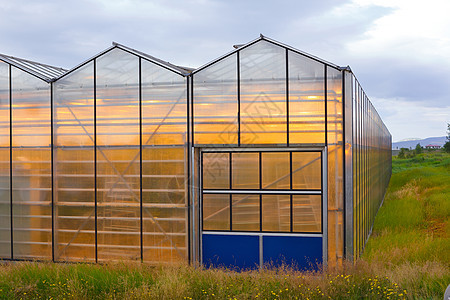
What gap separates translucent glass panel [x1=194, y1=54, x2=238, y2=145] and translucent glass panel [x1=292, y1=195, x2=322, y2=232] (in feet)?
6.76

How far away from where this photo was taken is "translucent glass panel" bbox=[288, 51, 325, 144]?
10406mm

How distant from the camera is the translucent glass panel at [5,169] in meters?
12.2

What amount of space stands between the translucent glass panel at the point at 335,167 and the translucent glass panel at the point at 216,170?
95.6 inches

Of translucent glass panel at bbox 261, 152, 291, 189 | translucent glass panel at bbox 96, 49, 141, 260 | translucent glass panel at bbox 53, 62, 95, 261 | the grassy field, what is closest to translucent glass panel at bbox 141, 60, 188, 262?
translucent glass panel at bbox 96, 49, 141, 260

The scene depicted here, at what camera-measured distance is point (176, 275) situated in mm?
8688

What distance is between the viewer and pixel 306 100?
1052 cm

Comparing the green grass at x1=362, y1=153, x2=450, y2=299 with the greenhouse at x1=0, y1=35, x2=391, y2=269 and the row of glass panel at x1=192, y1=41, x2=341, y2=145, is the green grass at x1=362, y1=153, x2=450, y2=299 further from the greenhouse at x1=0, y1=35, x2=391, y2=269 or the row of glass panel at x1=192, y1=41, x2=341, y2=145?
the row of glass panel at x1=192, y1=41, x2=341, y2=145

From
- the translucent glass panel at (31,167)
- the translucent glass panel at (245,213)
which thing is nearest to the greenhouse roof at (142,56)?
the translucent glass panel at (31,167)

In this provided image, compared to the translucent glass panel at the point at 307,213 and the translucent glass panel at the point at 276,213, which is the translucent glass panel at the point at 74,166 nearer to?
the translucent glass panel at the point at 276,213

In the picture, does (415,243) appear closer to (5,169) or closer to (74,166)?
(74,166)

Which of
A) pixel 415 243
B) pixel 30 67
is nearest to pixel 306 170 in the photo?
pixel 415 243

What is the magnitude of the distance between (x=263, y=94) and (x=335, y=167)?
2.36 m

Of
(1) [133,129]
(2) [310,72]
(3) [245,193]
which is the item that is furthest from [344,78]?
(1) [133,129]

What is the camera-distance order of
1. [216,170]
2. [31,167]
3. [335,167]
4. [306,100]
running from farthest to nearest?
1. [31,167]
2. [216,170]
3. [306,100]
4. [335,167]
